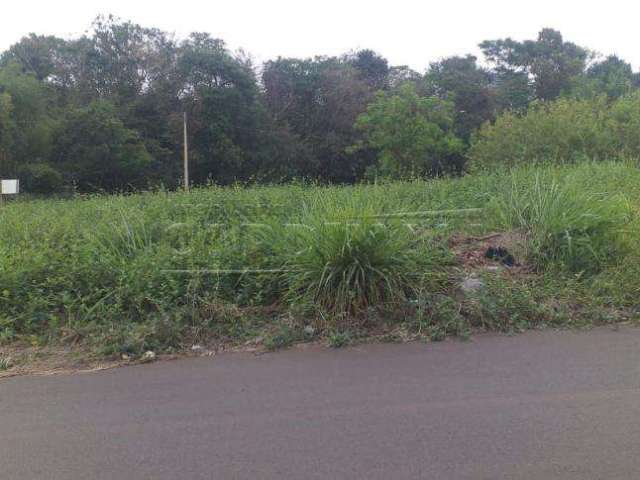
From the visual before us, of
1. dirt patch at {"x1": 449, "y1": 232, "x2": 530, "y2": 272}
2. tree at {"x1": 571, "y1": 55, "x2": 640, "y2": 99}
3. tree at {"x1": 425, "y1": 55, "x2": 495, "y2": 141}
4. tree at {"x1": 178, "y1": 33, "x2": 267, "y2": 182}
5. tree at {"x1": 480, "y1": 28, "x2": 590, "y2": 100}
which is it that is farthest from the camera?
tree at {"x1": 480, "y1": 28, "x2": 590, "y2": 100}

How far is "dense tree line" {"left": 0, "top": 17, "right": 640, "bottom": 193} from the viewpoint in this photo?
28359 millimetres

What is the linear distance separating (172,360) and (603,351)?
3529 mm

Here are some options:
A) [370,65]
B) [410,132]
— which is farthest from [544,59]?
[410,132]

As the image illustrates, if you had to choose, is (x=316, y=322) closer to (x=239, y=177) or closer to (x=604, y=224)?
(x=604, y=224)

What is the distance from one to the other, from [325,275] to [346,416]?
2217mm

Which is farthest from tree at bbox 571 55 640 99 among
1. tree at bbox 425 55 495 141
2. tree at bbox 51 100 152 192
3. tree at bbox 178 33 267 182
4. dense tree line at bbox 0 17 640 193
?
tree at bbox 51 100 152 192

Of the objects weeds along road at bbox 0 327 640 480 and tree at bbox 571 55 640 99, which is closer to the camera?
weeds along road at bbox 0 327 640 480

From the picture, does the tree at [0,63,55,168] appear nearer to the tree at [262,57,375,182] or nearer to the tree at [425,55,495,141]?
the tree at [262,57,375,182]

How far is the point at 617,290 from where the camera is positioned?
6477mm

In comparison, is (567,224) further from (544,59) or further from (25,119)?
(544,59)

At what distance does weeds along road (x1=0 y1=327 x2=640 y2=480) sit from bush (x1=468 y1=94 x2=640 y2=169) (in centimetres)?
1051

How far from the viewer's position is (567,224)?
23.9 feet

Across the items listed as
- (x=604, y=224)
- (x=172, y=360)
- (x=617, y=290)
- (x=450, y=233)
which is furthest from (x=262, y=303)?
(x=604, y=224)

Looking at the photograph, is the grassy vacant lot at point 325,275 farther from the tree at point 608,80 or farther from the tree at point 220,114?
the tree at point 220,114
